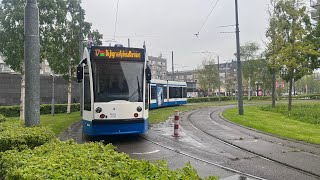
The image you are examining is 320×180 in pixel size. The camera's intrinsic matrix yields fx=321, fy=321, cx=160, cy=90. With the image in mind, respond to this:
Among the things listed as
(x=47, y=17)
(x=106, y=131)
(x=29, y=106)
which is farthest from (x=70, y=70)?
(x=29, y=106)

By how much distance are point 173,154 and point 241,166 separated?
2.34 metres

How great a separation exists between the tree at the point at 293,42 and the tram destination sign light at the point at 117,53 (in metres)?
17.9

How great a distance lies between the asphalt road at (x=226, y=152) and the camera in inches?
298

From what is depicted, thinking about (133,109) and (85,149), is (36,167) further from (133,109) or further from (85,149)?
(133,109)

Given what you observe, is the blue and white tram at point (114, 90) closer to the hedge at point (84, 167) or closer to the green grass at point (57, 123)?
the green grass at point (57, 123)

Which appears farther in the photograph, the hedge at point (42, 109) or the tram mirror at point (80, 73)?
the hedge at point (42, 109)

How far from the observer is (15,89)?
34.8 metres

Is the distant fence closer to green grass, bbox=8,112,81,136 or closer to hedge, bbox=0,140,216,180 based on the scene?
green grass, bbox=8,112,81,136

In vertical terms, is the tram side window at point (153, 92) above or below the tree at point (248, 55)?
below

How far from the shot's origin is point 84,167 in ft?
12.3

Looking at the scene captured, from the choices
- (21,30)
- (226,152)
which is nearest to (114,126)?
(226,152)

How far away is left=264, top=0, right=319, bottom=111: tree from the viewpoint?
26.2 metres

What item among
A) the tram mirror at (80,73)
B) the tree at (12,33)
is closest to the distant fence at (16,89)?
the tree at (12,33)

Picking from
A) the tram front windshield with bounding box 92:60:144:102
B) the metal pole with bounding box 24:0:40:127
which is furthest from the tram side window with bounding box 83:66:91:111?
the metal pole with bounding box 24:0:40:127
